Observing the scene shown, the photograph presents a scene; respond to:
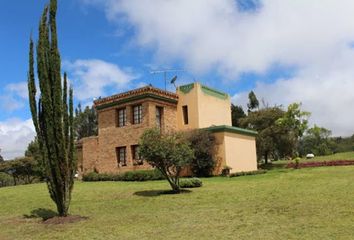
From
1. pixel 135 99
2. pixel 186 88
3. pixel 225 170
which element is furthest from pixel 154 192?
pixel 186 88

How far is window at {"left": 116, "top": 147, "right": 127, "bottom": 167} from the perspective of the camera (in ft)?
102

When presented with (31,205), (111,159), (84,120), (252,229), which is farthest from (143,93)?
(84,120)

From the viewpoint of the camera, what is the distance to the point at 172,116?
104 ft

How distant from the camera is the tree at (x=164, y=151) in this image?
58.3 ft

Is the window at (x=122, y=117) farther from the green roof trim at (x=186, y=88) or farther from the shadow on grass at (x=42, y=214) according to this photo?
the shadow on grass at (x=42, y=214)

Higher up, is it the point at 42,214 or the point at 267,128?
the point at 267,128

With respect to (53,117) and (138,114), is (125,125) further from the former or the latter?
(53,117)

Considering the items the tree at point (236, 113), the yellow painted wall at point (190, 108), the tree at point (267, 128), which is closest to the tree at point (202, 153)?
the yellow painted wall at point (190, 108)

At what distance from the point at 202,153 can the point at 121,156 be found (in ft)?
24.0

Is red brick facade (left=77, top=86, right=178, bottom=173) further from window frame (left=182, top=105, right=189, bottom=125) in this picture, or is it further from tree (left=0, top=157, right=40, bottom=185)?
tree (left=0, top=157, right=40, bottom=185)

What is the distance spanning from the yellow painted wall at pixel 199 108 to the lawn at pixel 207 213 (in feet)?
39.9

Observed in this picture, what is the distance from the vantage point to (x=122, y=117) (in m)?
31.6

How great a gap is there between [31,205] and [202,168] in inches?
521

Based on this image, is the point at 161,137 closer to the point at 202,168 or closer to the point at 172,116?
the point at 202,168
